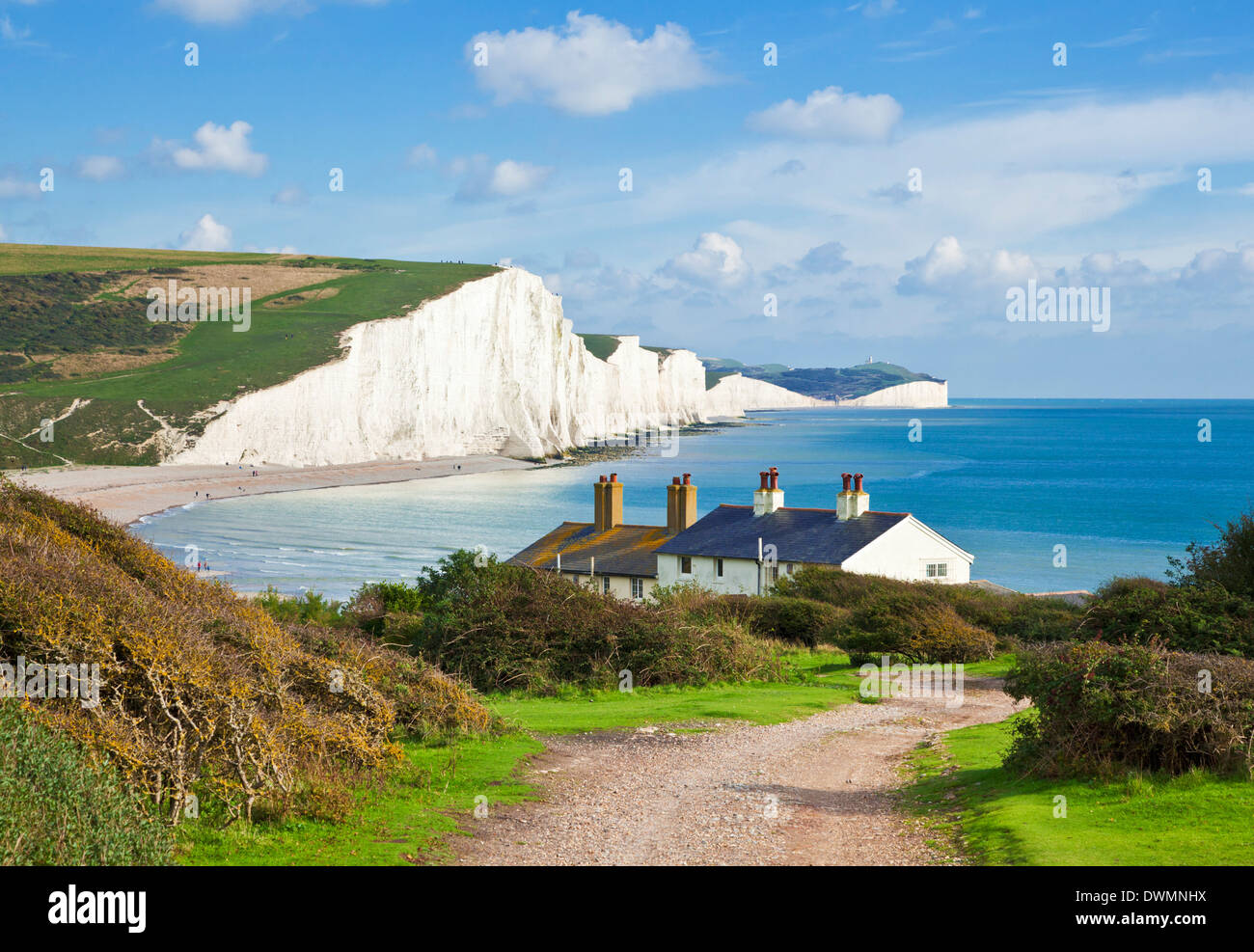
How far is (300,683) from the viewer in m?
13.7

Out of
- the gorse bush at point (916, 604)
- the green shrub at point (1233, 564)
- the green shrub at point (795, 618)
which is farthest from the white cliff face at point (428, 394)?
the green shrub at point (1233, 564)

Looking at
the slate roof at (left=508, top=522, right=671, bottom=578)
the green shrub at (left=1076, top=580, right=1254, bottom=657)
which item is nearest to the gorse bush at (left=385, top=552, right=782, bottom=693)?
the green shrub at (left=1076, top=580, right=1254, bottom=657)

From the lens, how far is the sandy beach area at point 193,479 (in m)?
85.4

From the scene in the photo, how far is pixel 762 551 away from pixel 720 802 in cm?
2776

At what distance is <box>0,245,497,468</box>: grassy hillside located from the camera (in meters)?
105

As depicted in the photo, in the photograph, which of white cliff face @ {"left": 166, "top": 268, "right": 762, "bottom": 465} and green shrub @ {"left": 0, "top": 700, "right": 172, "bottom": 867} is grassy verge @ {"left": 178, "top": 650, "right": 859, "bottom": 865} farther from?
white cliff face @ {"left": 166, "top": 268, "right": 762, "bottom": 465}

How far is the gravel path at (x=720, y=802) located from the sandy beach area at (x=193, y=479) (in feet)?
217

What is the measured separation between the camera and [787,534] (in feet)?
140

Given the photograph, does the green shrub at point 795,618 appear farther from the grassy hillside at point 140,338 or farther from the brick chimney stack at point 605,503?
the grassy hillside at point 140,338

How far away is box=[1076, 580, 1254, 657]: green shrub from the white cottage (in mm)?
20095

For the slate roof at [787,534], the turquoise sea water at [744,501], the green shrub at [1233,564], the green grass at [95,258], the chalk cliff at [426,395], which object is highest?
the green grass at [95,258]
